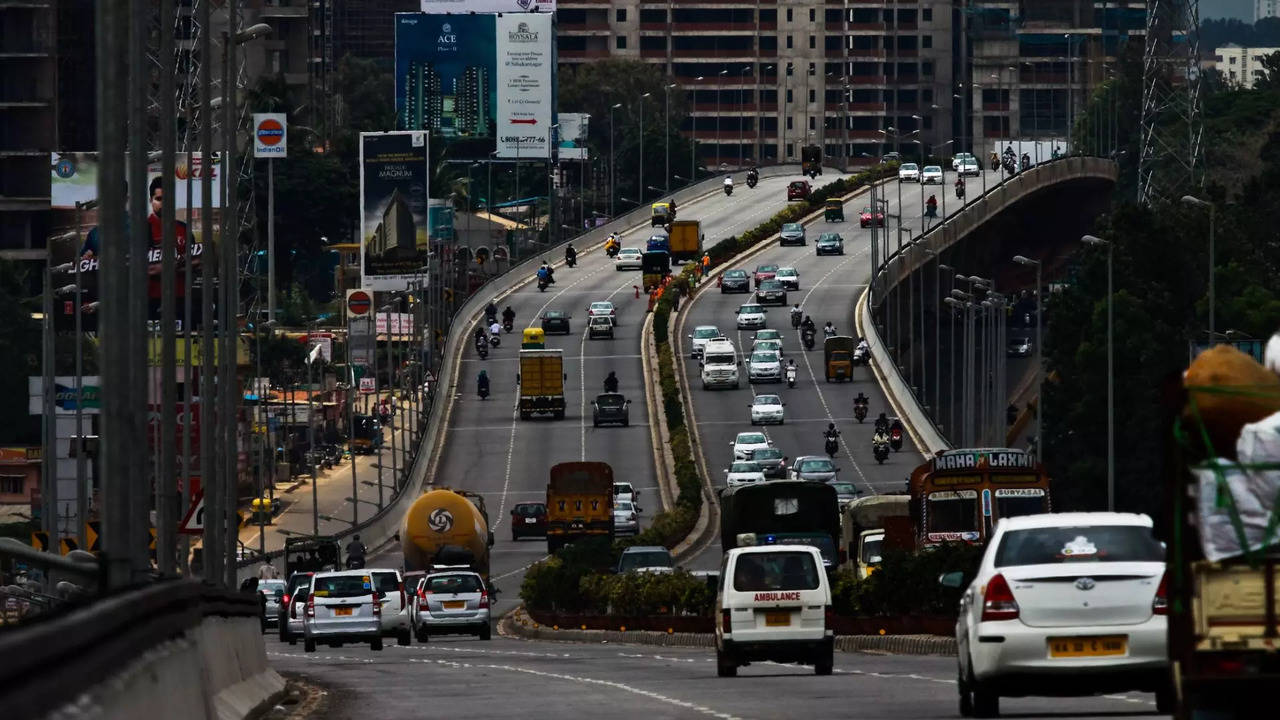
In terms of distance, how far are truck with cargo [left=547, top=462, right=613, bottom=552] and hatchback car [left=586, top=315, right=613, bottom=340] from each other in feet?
152

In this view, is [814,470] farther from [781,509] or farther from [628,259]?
[628,259]

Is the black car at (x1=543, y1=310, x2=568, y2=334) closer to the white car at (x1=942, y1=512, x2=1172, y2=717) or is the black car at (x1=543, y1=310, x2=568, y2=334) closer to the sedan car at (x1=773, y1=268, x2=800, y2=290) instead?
the sedan car at (x1=773, y1=268, x2=800, y2=290)

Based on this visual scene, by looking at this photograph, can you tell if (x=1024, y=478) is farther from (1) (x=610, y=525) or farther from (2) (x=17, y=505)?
(2) (x=17, y=505)

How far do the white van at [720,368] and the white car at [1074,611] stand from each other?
85.0m

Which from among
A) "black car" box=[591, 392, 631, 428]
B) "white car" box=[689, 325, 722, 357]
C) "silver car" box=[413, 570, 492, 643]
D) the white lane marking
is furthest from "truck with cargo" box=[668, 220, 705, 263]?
the white lane marking

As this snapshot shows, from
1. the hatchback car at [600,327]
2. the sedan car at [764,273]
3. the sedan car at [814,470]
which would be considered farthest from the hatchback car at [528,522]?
the sedan car at [764,273]

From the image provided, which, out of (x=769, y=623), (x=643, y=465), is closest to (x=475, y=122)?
(x=643, y=465)

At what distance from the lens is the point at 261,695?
2122cm

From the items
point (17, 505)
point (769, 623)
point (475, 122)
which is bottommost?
point (17, 505)

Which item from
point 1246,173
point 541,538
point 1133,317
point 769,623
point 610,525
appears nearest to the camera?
point 769,623

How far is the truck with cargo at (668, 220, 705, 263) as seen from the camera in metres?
138

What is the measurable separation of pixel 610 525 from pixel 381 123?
368 ft

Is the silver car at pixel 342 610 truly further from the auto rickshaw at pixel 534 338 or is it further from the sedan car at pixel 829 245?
the sedan car at pixel 829 245

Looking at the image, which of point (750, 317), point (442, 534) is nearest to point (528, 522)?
point (442, 534)
